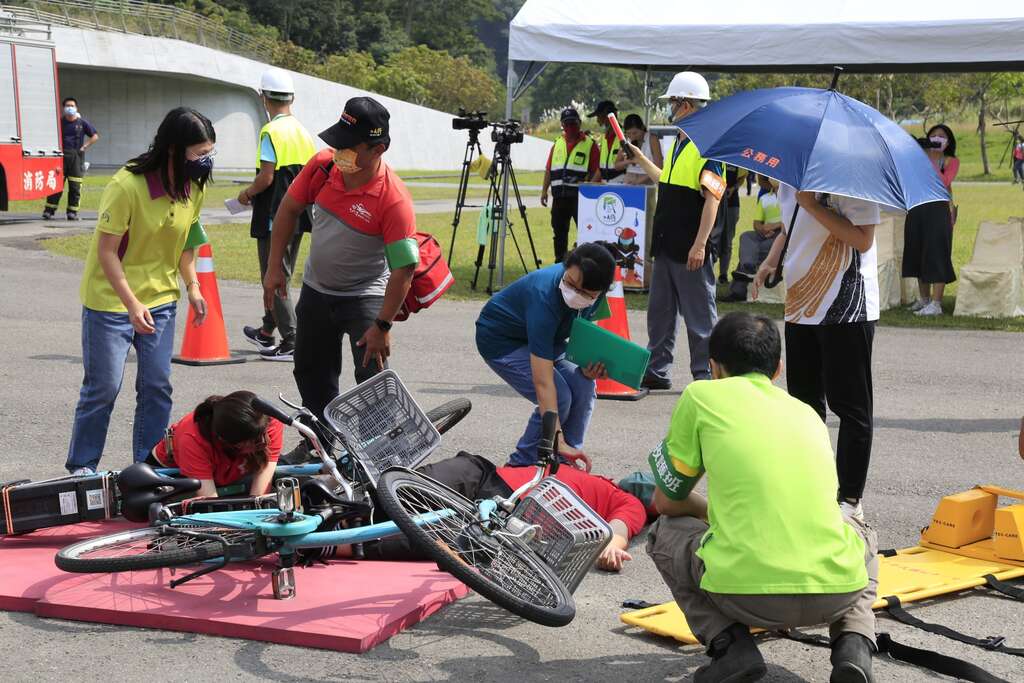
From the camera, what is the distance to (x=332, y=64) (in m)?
59.0

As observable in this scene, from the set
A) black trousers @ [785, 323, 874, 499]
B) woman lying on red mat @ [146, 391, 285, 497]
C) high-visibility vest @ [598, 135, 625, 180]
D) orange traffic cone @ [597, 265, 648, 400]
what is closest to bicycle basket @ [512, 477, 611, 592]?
woman lying on red mat @ [146, 391, 285, 497]

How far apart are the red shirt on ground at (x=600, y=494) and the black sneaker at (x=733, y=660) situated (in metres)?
1.59

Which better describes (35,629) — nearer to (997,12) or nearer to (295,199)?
(295,199)

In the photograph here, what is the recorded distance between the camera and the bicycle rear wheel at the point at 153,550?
4.26m

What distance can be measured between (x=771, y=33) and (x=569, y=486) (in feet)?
25.2

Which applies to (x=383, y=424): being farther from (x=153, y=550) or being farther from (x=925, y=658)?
(x=925, y=658)

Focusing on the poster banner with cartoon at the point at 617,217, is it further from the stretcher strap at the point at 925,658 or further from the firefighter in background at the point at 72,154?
the firefighter in background at the point at 72,154

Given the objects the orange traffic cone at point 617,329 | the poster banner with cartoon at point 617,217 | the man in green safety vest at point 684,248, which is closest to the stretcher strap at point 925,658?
the orange traffic cone at point 617,329

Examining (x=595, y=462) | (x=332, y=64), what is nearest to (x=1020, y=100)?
(x=332, y=64)

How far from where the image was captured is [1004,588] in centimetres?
475

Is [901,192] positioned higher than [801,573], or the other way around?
[901,192]

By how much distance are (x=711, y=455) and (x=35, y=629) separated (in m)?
2.35

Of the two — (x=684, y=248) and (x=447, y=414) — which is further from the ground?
(x=684, y=248)

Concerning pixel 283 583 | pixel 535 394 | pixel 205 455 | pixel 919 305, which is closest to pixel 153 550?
pixel 283 583
